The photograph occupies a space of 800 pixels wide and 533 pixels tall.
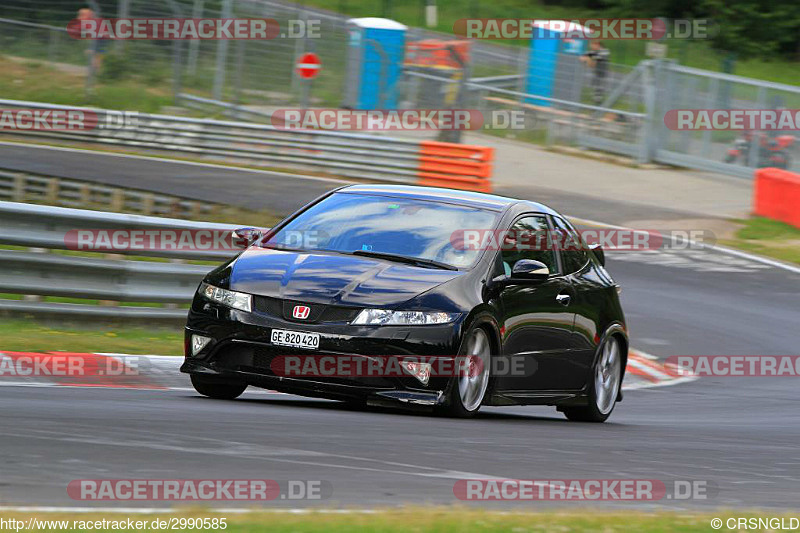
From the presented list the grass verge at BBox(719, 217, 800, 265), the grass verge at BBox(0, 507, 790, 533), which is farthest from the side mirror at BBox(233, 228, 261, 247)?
the grass verge at BBox(719, 217, 800, 265)

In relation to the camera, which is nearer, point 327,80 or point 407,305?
point 407,305

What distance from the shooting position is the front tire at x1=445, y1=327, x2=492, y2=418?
27.6 ft

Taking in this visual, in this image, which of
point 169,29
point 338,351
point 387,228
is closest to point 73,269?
point 387,228

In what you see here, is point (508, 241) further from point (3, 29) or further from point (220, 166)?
point (3, 29)

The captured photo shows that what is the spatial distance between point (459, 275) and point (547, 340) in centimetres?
127

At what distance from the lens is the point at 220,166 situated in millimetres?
27797

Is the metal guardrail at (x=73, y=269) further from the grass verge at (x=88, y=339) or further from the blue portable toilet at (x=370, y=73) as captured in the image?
the blue portable toilet at (x=370, y=73)

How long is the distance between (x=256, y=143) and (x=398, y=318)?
815 inches

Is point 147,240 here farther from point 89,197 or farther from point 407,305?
point 89,197

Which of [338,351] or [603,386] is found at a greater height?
[338,351]

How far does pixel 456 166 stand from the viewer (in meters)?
26.1

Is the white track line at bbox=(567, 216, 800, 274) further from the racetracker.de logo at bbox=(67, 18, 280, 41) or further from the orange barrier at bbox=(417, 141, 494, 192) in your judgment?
the racetracker.de logo at bbox=(67, 18, 280, 41)

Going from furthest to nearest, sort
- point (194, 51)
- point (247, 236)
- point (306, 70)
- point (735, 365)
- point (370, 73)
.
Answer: point (370, 73), point (194, 51), point (306, 70), point (735, 365), point (247, 236)

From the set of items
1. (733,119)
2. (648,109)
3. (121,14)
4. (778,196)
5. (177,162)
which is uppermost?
(121,14)
